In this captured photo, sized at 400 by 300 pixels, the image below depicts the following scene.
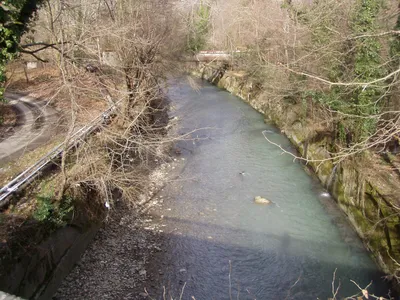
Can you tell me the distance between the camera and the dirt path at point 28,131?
10.8 meters

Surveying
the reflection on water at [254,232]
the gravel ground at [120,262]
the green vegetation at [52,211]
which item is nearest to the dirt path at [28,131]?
the green vegetation at [52,211]

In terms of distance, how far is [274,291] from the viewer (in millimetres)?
7438

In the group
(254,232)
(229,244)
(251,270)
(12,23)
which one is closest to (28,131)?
(12,23)

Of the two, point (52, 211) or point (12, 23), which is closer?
point (12, 23)

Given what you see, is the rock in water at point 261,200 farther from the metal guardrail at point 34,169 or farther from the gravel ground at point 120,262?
the metal guardrail at point 34,169

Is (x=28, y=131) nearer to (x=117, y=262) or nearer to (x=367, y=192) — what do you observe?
(x=117, y=262)

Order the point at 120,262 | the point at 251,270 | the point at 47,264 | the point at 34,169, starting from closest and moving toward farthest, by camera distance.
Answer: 1. the point at 47,264
2. the point at 251,270
3. the point at 120,262
4. the point at 34,169

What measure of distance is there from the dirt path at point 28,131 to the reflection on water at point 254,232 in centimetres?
519

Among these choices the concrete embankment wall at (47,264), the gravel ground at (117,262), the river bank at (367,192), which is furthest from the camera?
the river bank at (367,192)

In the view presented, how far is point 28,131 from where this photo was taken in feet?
42.7

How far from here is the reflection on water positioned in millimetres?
7738

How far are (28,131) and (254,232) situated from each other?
9.99 metres

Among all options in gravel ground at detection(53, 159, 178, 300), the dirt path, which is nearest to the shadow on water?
gravel ground at detection(53, 159, 178, 300)

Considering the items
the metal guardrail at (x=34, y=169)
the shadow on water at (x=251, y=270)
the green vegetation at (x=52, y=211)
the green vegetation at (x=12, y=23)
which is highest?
the green vegetation at (x=12, y=23)
